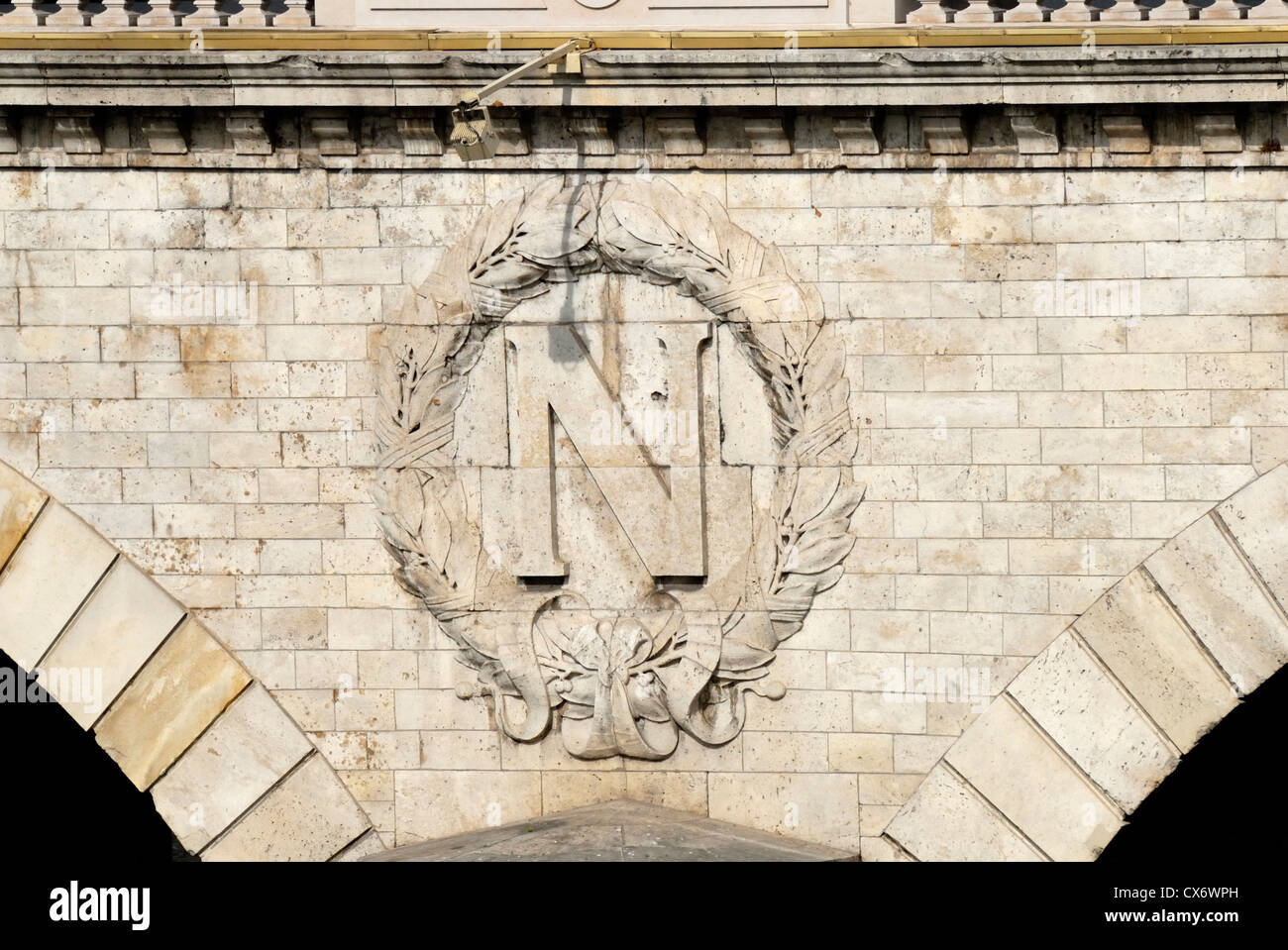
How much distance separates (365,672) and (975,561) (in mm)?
3436

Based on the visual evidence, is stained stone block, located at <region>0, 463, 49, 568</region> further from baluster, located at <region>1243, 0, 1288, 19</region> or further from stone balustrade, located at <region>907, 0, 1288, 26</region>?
baluster, located at <region>1243, 0, 1288, 19</region>

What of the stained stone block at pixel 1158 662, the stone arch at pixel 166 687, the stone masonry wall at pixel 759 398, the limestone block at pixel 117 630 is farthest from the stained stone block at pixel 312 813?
the stained stone block at pixel 1158 662

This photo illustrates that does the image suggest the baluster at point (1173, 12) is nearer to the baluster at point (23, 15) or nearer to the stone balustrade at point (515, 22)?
the stone balustrade at point (515, 22)

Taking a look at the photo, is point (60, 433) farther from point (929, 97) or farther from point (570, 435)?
point (929, 97)

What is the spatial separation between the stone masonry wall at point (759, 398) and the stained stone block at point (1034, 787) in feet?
0.61

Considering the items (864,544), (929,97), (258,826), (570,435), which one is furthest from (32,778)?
(929,97)

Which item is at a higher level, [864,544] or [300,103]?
[300,103]

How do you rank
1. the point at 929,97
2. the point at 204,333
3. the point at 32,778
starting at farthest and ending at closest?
the point at 32,778 < the point at 204,333 < the point at 929,97

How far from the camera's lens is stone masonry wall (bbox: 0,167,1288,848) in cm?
1012

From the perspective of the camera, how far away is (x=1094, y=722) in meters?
10.2

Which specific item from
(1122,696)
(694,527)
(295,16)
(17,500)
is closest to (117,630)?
(17,500)

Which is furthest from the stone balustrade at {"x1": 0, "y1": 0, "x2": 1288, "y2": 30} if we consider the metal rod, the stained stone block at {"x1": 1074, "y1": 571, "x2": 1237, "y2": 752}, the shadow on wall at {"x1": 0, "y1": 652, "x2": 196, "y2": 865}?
the shadow on wall at {"x1": 0, "y1": 652, "x2": 196, "y2": 865}

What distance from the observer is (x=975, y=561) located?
10312 millimetres

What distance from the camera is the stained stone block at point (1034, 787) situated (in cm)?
1020
